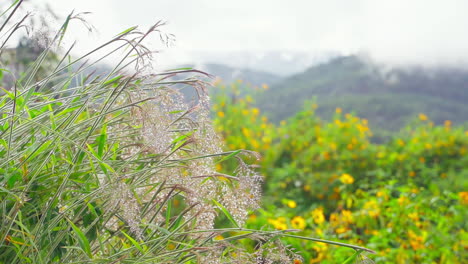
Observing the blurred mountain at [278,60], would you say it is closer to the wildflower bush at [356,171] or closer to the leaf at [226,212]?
the wildflower bush at [356,171]

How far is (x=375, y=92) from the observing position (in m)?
13.7

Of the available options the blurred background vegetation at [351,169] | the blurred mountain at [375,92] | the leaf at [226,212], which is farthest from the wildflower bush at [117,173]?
the blurred mountain at [375,92]

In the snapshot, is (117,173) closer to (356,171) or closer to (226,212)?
(226,212)

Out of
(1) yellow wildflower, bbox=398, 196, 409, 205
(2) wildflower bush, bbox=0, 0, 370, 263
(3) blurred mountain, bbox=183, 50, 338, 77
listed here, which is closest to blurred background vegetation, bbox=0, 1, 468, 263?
(1) yellow wildflower, bbox=398, 196, 409, 205

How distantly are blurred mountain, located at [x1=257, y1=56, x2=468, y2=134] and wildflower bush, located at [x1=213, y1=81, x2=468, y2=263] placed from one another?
4926 mm

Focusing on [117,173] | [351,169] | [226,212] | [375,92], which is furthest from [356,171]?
[375,92]

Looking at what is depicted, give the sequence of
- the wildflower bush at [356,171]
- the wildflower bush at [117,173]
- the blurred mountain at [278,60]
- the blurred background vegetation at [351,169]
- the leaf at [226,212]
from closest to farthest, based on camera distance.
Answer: the wildflower bush at [117,173] < the leaf at [226,212] < the blurred background vegetation at [351,169] < the wildflower bush at [356,171] < the blurred mountain at [278,60]

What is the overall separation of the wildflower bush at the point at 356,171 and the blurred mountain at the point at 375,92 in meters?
4.93

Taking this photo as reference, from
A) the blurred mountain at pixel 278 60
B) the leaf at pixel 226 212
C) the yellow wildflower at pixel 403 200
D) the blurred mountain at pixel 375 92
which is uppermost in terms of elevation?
the leaf at pixel 226 212

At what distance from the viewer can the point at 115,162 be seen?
119cm

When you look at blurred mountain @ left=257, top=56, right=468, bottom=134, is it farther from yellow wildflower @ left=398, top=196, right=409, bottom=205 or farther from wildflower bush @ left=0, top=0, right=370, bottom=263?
wildflower bush @ left=0, top=0, right=370, bottom=263

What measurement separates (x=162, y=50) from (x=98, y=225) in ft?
1.52

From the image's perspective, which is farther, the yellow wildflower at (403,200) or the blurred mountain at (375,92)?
the blurred mountain at (375,92)

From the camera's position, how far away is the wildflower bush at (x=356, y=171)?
344cm
